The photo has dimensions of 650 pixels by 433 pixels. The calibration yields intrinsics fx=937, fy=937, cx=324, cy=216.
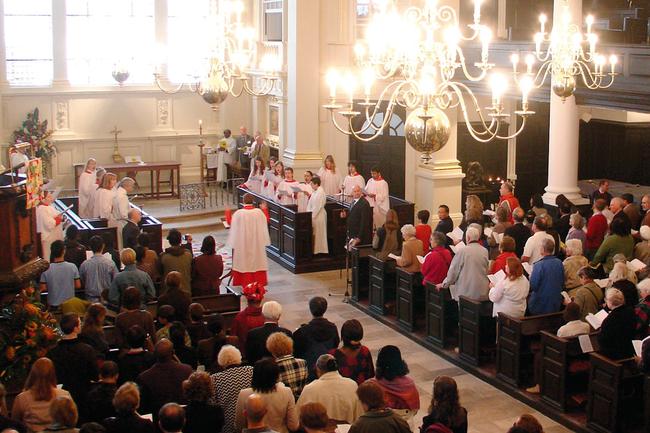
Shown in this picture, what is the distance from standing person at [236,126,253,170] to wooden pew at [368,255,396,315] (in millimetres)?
8940

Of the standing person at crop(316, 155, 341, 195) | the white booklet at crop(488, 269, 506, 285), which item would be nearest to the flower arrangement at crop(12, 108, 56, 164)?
the standing person at crop(316, 155, 341, 195)

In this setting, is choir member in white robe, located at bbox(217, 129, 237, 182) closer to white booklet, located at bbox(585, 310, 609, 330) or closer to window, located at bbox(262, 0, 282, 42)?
window, located at bbox(262, 0, 282, 42)

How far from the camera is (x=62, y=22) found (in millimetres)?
22203

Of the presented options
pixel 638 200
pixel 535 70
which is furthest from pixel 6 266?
pixel 638 200

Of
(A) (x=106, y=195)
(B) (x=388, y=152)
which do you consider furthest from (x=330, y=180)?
(A) (x=106, y=195)

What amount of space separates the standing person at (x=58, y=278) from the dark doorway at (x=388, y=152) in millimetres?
10391

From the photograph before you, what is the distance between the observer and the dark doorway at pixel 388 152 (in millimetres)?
20609

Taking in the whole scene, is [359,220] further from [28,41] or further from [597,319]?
[28,41]

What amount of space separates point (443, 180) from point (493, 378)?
25.4 feet

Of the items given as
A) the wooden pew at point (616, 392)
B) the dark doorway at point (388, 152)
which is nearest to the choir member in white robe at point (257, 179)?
the dark doorway at point (388, 152)

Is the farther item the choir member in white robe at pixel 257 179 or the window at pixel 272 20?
the window at pixel 272 20

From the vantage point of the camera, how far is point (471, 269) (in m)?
11.7

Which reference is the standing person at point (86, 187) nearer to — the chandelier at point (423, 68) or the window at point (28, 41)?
the window at point (28, 41)

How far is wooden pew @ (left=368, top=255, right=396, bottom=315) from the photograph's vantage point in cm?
1373
